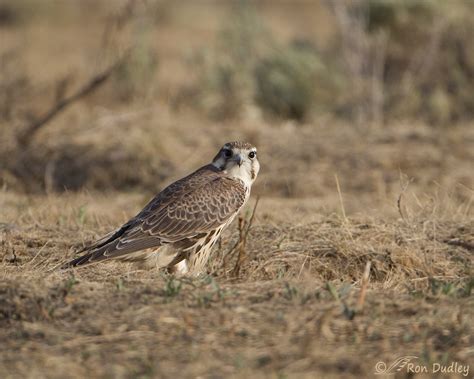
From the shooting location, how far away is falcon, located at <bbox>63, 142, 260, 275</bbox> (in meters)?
5.92

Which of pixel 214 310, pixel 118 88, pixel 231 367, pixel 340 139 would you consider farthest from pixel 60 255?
pixel 118 88

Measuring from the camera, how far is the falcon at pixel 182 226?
5918mm

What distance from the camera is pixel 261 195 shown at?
388 inches

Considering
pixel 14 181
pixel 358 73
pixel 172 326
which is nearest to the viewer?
pixel 172 326

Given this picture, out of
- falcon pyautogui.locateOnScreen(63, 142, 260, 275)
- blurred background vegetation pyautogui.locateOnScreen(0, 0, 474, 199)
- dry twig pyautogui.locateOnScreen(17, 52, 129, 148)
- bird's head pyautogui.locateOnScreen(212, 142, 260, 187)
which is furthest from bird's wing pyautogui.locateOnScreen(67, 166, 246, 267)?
blurred background vegetation pyautogui.locateOnScreen(0, 0, 474, 199)

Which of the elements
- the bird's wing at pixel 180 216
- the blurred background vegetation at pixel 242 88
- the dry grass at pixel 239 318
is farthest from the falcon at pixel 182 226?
the blurred background vegetation at pixel 242 88

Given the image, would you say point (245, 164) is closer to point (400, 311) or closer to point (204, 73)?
point (400, 311)

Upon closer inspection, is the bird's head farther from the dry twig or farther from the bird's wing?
the dry twig

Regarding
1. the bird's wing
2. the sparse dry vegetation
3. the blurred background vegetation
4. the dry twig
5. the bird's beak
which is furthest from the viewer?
the blurred background vegetation

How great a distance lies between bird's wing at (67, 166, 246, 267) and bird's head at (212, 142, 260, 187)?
139mm

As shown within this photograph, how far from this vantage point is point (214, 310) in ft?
14.8

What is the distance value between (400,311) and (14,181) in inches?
268

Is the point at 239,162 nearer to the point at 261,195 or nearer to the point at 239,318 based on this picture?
the point at 239,318

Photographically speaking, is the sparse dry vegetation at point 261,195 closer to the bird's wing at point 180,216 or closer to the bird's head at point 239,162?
the bird's wing at point 180,216
